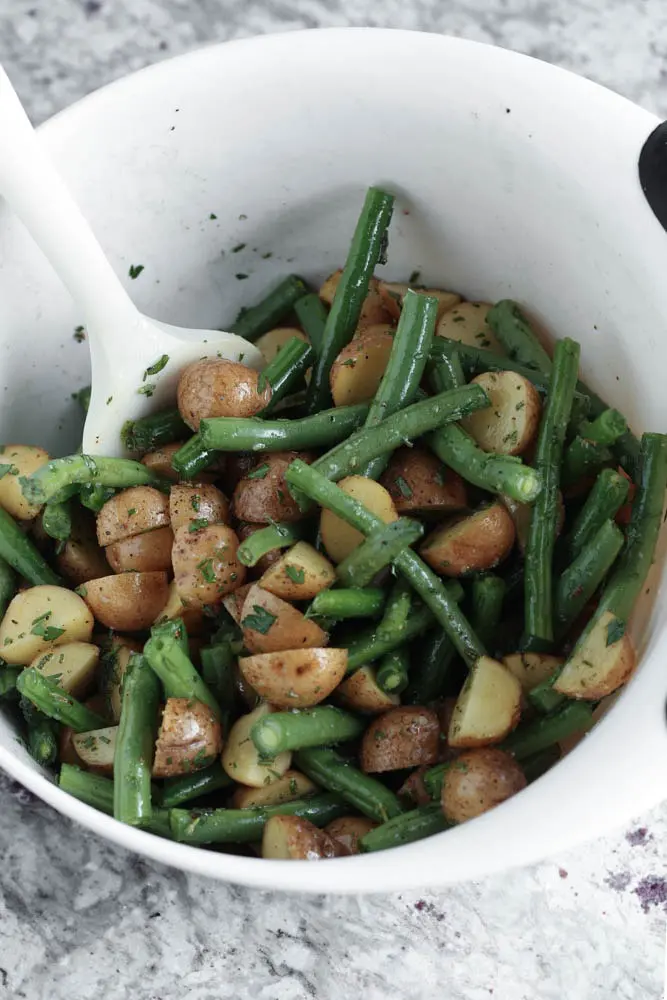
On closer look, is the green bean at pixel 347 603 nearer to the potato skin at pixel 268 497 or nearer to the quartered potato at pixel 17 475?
the potato skin at pixel 268 497

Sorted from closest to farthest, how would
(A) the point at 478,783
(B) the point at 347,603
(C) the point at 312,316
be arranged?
(A) the point at 478,783
(B) the point at 347,603
(C) the point at 312,316

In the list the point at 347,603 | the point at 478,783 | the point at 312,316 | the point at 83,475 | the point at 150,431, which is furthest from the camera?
the point at 312,316

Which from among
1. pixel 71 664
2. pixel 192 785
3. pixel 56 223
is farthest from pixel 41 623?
pixel 56 223

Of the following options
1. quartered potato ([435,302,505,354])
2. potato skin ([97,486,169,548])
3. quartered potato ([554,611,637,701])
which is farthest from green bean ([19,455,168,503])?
quartered potato ([554,611,637,701])

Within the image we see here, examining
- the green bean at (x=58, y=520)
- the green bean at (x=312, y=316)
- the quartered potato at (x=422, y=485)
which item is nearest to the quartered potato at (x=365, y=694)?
the quartered potato at (x=422, y=485)

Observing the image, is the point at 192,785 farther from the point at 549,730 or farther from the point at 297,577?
the point at 549,730

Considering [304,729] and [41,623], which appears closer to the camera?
[304,729]
